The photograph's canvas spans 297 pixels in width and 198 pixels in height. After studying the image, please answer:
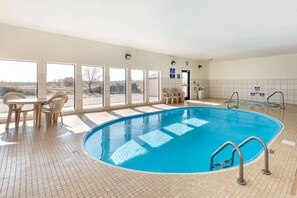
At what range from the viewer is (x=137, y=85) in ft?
25.3

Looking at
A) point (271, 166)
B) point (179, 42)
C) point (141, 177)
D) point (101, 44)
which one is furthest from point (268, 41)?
point (141, 177)

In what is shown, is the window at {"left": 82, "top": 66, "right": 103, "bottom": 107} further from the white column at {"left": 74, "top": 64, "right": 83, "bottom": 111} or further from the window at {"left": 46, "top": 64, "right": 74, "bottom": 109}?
the window at {"left": 46, "top": 64, "right": 74, "bottom": 109}

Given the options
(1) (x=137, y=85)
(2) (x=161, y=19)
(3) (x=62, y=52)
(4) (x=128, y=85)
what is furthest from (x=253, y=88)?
(3) (x=62, y=52)

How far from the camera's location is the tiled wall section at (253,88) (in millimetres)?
8219

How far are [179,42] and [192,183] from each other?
5.23 m

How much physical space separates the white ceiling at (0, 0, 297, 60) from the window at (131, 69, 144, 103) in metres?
2.21

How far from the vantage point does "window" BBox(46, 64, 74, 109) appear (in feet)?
17.7

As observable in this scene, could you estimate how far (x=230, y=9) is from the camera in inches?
132

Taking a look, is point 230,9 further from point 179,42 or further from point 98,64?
point 98,64

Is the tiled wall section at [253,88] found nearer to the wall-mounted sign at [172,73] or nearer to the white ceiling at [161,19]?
the white ceiling at [161,19]

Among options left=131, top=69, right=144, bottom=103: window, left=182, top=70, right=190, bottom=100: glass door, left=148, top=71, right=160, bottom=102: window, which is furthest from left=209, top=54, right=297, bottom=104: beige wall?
left=131, top=69, right=144, bottom=103: window

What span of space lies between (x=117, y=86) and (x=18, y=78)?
3.29 m


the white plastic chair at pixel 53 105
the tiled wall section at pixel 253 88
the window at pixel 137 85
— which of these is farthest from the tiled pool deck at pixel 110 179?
the tiled wall section at pixel 253 88

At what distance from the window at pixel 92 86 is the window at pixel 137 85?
150 cm
